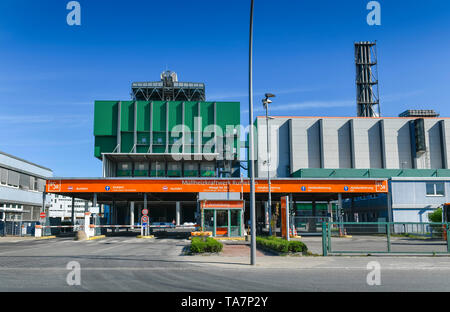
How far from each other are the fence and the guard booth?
1515cm

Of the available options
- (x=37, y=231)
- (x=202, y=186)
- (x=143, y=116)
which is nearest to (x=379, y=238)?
(x=202, y=186)

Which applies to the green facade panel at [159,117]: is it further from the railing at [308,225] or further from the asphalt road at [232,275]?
the asphalt road at [232,275]

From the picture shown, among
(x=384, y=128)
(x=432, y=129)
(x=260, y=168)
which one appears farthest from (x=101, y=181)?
(x=432, y=129)

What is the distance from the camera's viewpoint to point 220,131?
63.0 meters

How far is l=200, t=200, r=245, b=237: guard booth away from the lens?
110ft

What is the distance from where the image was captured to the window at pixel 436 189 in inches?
1641

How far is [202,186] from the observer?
39031 mm

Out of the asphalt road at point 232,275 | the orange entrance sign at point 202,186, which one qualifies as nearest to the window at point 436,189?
the orange entrance sign at point 202,186

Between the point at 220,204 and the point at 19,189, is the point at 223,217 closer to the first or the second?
the point at 220,204

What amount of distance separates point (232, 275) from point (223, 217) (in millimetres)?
21738

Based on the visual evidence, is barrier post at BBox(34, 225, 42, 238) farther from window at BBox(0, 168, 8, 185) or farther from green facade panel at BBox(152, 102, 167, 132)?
green facade panel at BBox(152, 102, 167, 132)
